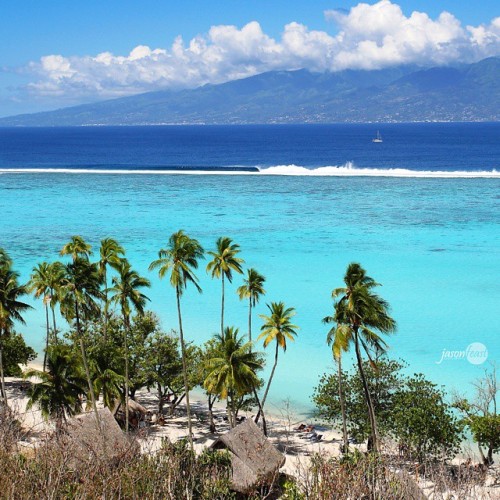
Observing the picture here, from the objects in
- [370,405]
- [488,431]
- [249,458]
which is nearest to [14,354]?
[249,458]

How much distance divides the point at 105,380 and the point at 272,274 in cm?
2544

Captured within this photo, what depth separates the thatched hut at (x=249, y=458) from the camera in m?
23.3

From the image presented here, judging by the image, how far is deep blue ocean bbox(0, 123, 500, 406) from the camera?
41.4 meters

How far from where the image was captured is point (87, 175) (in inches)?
4540

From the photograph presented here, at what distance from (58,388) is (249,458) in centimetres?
885

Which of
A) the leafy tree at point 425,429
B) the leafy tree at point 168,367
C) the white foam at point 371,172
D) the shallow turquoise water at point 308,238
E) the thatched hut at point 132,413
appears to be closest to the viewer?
the leafy tree at point 425,429

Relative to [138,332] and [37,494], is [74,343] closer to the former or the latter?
[138,332]

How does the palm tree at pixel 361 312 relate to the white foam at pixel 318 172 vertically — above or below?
below

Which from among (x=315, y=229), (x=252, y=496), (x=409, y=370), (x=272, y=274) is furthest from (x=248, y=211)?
(x=252, y=496)

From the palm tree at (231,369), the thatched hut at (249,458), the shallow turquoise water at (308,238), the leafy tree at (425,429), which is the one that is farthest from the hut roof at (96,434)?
the shallow turquoise water at (308,238)

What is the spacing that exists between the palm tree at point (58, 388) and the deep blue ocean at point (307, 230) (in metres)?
10.2

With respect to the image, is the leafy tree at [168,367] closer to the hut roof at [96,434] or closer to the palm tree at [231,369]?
the palm tree at [231,369]

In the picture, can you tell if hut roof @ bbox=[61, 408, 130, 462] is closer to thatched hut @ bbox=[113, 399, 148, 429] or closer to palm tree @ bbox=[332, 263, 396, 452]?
thatched hut @ bbox=[113, 399, 148, 429]

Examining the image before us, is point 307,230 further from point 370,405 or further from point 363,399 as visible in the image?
point 370,405
